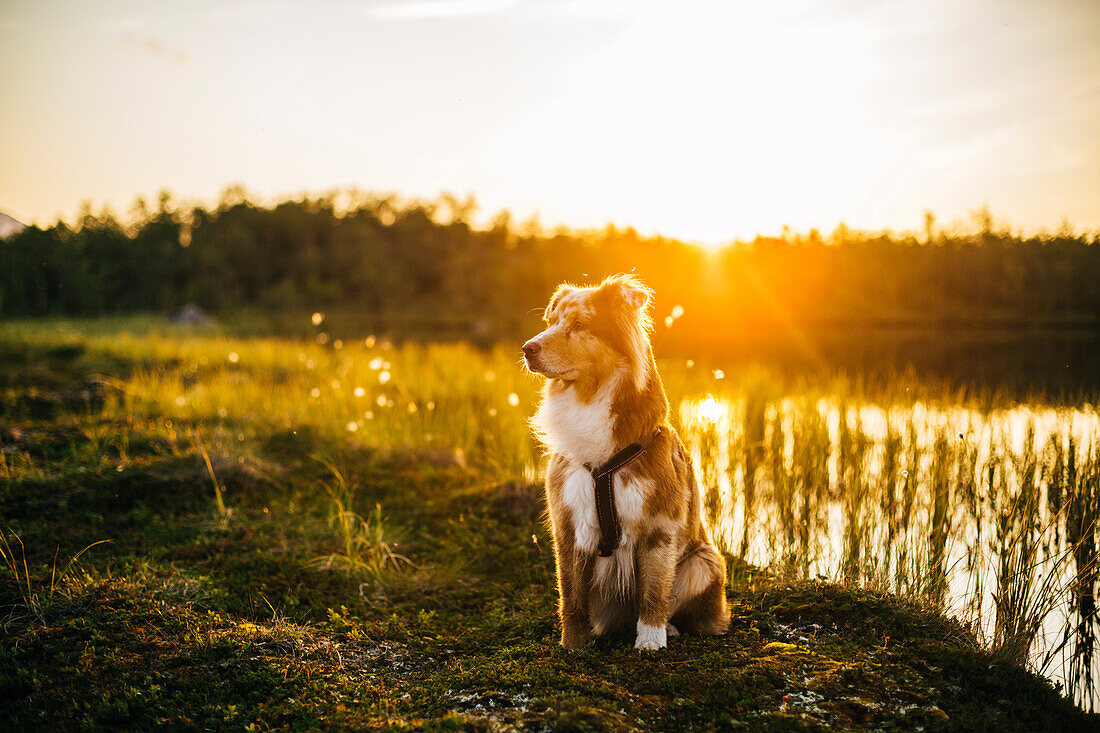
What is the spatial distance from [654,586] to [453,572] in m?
2.70

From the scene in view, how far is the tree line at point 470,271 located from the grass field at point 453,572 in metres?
23.1

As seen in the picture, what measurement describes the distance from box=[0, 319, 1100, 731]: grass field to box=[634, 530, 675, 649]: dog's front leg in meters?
0.14

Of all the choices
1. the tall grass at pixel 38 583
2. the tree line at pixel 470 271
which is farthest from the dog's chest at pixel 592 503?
Result: the tree line at pixel 470 271

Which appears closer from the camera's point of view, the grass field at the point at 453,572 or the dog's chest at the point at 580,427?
the grass field at the point at 453,572

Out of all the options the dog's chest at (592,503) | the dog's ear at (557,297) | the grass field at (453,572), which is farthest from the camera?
the dog's ear at (557,297)

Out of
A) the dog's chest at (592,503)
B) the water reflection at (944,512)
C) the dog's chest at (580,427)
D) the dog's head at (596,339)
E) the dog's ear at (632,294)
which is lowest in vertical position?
the water reflection at (944,512)

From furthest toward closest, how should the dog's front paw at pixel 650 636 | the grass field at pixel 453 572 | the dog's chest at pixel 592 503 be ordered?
the dog's front paw at pixel 650 636 < the dog's chest at pixel 592 503 < the grass field at pixel 453 572

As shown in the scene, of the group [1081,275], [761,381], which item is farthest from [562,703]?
[1081,275]

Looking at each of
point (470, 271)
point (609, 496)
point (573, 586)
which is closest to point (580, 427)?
point (609, 496)

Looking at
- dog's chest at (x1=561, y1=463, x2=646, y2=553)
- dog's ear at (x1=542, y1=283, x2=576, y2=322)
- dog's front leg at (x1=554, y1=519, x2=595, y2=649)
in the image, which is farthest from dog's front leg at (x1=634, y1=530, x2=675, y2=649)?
dog's ear at (x1=542, y1=283, x2=576, y2=322)

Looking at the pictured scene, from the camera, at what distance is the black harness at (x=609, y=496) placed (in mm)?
3662

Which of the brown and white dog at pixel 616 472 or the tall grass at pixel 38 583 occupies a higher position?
the brown and white dog at pixel 616 472

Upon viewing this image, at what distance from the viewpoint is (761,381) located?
42.5 feet

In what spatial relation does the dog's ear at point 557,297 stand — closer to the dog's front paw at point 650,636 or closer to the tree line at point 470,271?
the dog's front paw at point 650,636
